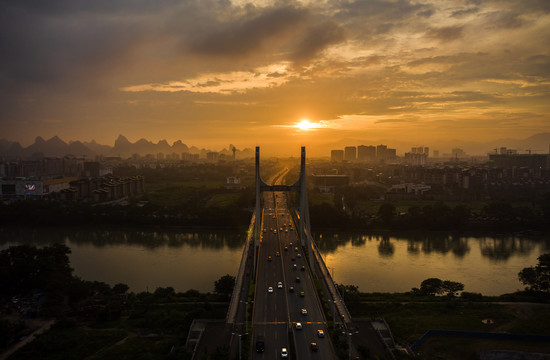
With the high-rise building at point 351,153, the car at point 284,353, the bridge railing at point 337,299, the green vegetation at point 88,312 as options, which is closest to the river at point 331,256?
the green vegetation at point 88,312

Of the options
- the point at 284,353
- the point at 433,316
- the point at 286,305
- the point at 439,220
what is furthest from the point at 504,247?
the point at 284,353

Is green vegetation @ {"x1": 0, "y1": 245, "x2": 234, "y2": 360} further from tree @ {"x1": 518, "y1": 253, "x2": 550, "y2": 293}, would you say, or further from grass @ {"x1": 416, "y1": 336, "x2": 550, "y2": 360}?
tree @ {"x1": 518, "y1": 253, "x2": 550, "y2": 293}

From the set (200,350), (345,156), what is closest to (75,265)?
(200,350)

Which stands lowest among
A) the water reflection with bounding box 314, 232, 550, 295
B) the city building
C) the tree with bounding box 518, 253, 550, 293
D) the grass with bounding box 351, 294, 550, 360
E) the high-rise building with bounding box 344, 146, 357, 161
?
the water reflection with bounding box 314, 232, 550, 295

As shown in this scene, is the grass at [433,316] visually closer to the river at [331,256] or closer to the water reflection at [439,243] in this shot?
the river at [331,256]

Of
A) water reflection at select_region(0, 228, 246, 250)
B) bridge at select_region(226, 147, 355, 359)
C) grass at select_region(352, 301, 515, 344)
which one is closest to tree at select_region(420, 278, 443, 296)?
grass at select_region(352, 301, 515, 344)

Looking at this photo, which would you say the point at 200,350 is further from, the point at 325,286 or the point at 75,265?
the point at 75,265
